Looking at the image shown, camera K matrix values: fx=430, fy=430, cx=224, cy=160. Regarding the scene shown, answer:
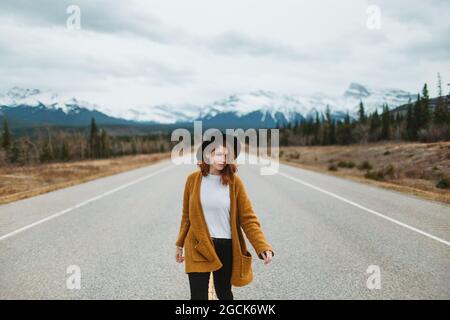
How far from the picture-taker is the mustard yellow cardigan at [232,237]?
3.70 meters

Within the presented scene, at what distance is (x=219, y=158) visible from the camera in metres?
3.68

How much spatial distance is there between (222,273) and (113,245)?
4.03 meters

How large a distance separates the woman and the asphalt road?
1.15m

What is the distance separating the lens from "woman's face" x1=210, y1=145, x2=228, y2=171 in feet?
12.1

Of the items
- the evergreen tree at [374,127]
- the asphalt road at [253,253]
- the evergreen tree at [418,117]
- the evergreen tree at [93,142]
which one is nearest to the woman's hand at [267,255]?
the asphalt road at [253,253]

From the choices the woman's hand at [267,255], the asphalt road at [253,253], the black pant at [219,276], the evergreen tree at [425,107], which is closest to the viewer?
the woman's hand at [267,255]

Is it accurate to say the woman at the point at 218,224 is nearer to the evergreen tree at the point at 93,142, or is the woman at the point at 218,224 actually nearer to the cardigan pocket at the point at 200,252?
the cardigan pocket at the point at 200,252

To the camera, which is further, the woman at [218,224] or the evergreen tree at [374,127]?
the evergreen tree at [374,127]

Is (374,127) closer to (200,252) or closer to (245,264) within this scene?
(245,264)

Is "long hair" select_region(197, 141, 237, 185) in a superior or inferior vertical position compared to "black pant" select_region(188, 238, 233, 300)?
superior

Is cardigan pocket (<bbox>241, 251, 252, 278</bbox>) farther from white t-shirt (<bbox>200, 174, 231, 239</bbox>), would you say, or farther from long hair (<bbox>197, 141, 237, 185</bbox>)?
long hair (<bbox>197, 141, 237, 185</bbox>)

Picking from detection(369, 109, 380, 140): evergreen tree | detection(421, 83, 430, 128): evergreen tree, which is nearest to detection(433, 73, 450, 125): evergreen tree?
detection(421, 83, 430, 128): evergreen tree

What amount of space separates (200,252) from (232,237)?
1.00 ft
